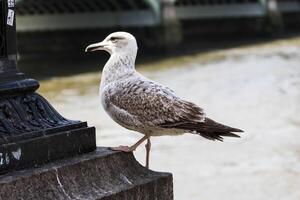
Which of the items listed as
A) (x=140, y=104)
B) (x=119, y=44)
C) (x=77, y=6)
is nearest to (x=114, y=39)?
(x=119, y=44)

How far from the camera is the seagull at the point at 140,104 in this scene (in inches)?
88.7

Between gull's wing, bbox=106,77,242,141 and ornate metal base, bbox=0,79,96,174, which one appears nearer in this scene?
ornate metal base, bbox=0,79,96,174

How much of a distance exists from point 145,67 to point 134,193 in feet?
51.6

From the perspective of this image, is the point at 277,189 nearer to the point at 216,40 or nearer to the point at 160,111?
the point at 160,111

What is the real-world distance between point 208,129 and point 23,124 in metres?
0.53

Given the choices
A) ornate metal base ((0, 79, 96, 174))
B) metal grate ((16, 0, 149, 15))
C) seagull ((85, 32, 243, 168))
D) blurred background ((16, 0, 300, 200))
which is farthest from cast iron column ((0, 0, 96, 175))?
metal grate ((16, 0, 149, 15))

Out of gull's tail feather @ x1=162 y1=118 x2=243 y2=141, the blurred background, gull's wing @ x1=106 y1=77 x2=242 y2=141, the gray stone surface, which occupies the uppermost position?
gull's wing @ x1=106 y1=77 x2=242 y2=141

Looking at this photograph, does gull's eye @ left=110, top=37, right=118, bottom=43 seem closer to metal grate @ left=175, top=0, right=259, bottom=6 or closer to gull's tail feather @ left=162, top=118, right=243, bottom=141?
gull's tail feather @ left=162, top=118, right=243, bottom=141

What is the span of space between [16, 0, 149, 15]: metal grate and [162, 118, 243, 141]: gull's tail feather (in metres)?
20.2

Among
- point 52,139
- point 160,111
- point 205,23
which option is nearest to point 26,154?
point 52,139

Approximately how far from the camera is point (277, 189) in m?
5.78

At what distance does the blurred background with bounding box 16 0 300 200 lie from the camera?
21.4 ft

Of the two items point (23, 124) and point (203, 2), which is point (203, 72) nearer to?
point (203, 2)

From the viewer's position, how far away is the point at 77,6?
23.0m
